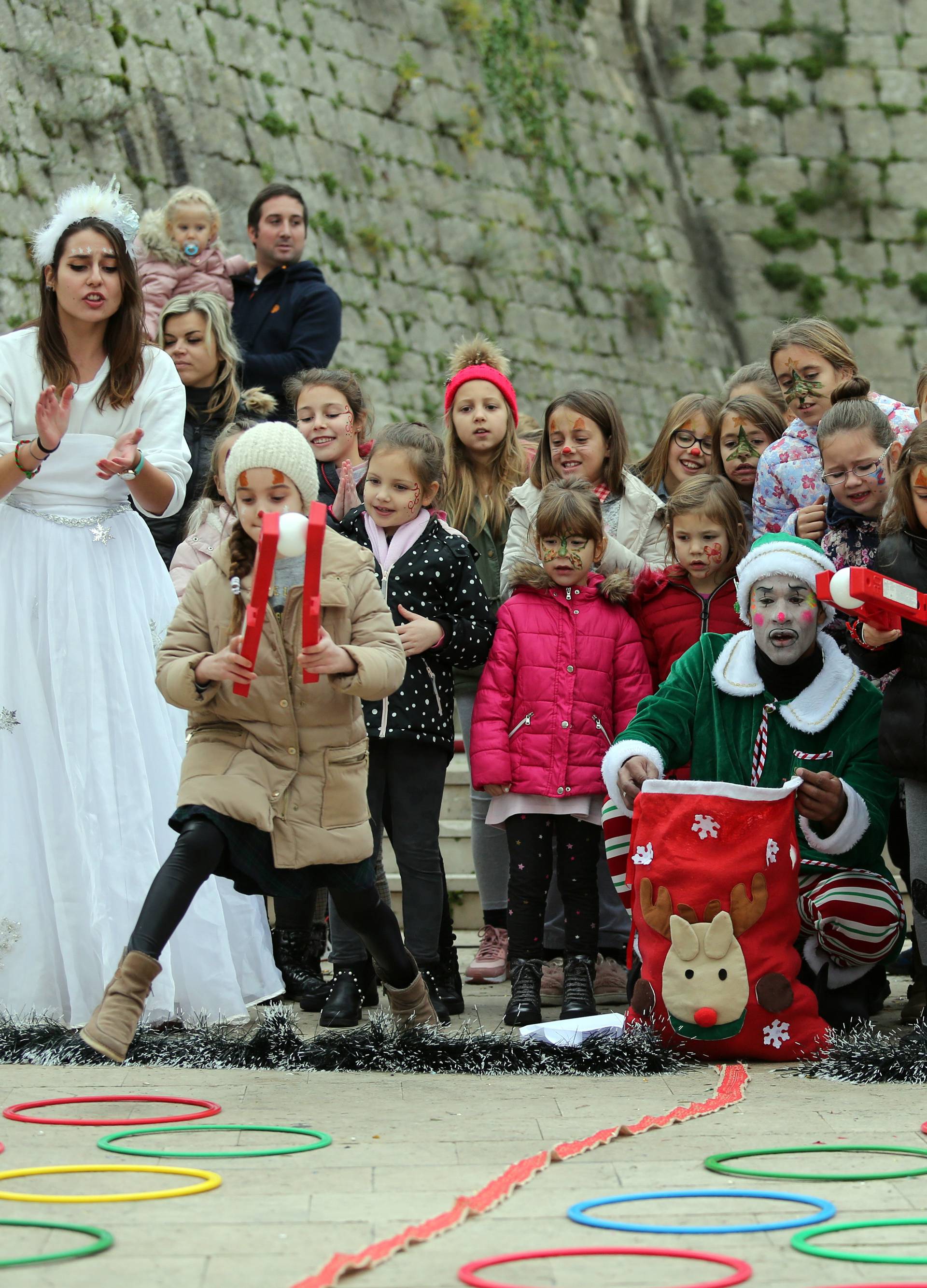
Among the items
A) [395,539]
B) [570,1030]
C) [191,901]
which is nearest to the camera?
[191,901]

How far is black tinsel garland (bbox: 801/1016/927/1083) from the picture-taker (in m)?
3.78

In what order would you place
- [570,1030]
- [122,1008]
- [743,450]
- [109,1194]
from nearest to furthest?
[109,1194] < [122,1008] < [570,1030] < [743,450]

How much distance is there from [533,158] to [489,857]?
1304 cm

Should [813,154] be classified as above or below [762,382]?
above

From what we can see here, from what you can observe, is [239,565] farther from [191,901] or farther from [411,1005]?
[411,1005]

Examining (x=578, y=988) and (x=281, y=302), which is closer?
(x=578, y=988)

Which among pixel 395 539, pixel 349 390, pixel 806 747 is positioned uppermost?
pixel 349 390

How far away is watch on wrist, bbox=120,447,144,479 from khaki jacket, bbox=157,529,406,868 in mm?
508

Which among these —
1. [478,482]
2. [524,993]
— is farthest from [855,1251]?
[478,482]

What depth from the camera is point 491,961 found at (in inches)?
212

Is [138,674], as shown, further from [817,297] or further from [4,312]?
[817,297]

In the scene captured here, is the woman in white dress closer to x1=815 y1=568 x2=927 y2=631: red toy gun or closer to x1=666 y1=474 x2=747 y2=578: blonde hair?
x1=666 y1=474 x2=747 y2=578: blonde hair

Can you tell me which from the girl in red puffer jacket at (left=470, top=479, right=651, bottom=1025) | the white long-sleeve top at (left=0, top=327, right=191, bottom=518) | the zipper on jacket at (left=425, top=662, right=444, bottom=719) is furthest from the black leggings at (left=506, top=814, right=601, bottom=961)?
the white long-sleeve top at (left=0, top=327, right=191, bottom=518)

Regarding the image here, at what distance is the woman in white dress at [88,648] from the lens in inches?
173
